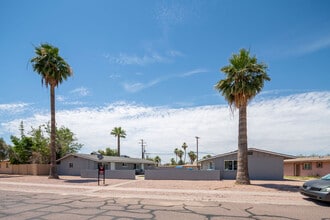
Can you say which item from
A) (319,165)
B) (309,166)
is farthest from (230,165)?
(309,166)

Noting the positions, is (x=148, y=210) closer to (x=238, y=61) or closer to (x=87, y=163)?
(x=238, y=61)

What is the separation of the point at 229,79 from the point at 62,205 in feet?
49.7

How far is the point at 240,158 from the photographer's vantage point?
2194 centimetres

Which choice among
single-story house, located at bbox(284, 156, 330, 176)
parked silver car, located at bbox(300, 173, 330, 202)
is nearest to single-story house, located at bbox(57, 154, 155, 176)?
single-story house, located at bbox(284, 156, 330, 176)

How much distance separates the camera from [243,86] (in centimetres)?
2153

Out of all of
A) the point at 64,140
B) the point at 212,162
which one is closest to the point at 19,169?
the point at 64,140

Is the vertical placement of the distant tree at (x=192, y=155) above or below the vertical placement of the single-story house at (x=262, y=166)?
below

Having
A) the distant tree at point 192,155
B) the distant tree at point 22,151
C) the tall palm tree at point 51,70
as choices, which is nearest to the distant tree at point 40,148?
the distant tree at point 22,151

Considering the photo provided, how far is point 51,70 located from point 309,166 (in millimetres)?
34528

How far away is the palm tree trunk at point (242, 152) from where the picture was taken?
21.6 m

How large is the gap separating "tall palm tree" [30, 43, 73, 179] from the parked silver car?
24794 millimetres

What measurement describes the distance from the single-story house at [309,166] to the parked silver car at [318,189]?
2541 cm

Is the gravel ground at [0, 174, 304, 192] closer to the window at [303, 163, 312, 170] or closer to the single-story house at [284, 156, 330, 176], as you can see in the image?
the single-story house at [284, 156, 330, 176]

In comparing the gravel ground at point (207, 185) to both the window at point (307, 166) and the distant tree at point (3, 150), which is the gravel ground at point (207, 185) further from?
the distant tree at point (3, 150)
